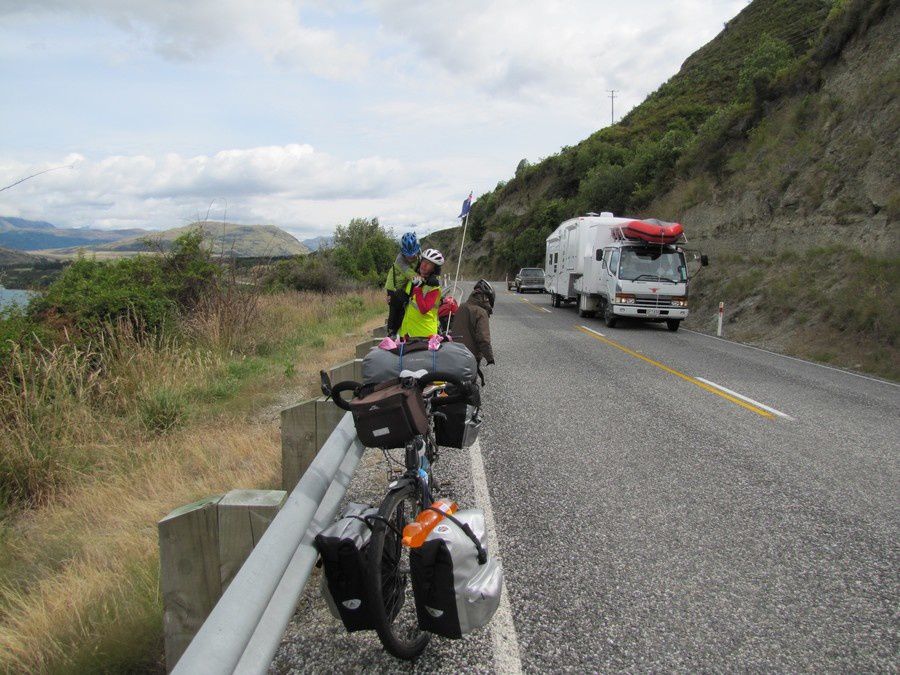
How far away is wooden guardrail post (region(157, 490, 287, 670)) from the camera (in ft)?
7.83

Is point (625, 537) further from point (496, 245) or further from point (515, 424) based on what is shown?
point (496, 245)

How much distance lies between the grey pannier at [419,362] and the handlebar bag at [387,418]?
45 centimetres

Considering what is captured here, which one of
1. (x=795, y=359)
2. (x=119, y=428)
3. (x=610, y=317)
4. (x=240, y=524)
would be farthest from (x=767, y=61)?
(x=240, y=524)

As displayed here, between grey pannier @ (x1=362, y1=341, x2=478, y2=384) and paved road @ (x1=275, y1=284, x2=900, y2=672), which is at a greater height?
grey pannier @ (x1=362, y1=341, x2=478, y2=384)

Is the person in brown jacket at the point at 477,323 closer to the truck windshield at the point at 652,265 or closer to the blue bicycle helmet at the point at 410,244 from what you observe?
the blue bicycle helmet at the point at 410,244

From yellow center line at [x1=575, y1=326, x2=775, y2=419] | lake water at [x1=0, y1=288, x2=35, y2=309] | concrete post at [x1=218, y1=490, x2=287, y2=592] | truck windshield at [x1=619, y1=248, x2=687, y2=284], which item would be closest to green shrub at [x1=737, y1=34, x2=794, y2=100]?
truck windshield at [x1=619, y1=248, x2=687, y2=284]

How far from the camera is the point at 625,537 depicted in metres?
4.20

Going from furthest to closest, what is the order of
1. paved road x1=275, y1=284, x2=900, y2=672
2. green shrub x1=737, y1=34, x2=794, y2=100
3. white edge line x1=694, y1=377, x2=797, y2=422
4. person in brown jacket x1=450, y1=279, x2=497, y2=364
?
green shrub x1=737, y1=34, x2=794, y2=100, white edge line x1=694, y1=377, x2=797, y2=422, person in brown jacket x1=450, y1=279, x2=497, y2=364, paved road x1=275, y1=284, x2=900, y2=672

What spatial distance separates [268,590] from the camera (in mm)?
1945

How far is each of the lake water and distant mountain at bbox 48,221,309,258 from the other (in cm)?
271

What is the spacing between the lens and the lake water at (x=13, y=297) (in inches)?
294

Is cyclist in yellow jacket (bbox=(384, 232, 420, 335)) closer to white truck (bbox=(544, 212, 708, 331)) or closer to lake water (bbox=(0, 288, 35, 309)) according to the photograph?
lake water (bbox=(0, 288, 35, 309))

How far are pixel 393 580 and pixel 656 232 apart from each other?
16.9 metres

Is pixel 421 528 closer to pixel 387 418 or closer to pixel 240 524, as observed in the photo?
pixel 387 418
